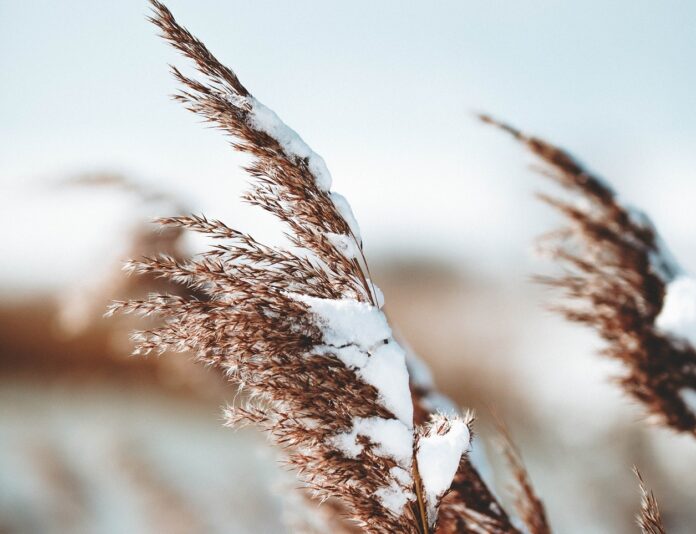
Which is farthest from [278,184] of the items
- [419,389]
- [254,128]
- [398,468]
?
[419,389]

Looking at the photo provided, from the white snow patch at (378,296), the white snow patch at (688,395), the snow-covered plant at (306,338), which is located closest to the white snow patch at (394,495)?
the snow-covered plant at (306,338)

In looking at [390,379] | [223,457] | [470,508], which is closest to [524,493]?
[470,508]

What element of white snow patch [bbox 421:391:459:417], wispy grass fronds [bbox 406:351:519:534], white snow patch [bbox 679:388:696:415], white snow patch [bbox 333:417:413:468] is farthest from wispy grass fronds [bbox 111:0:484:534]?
white snow patch [bbox 679:388:696:415]

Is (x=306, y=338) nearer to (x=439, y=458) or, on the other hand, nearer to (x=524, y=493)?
(x=439, y=458)

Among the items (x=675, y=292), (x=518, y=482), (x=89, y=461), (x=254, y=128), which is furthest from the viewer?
(x=89, y=461)

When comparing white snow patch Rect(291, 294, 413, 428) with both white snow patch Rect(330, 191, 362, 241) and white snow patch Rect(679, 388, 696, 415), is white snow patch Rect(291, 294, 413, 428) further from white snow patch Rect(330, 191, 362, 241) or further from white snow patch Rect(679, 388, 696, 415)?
white snow patch Rect(679, 388, 696, 415)

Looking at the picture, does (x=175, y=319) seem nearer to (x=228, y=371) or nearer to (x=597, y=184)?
(x=228, y=371)

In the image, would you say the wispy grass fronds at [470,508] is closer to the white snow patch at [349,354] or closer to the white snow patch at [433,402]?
the white snow patch at [433,402]
